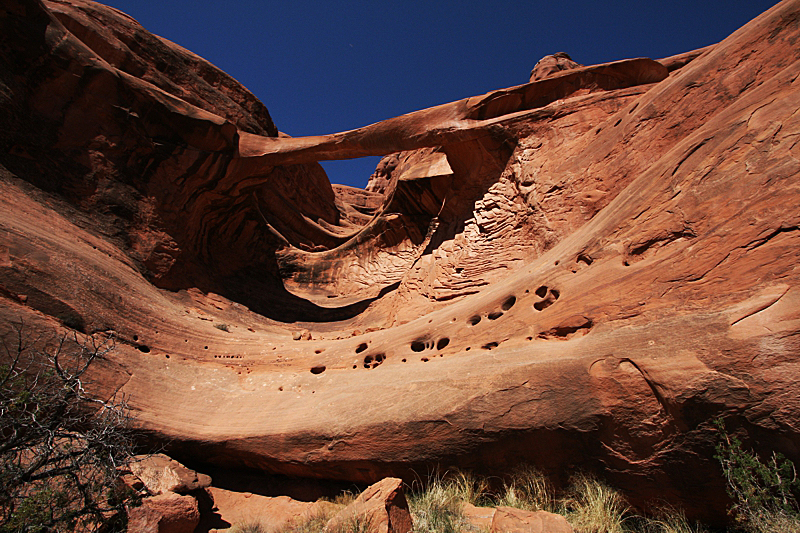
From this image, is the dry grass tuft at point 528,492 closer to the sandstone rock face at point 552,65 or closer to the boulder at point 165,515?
the boulder at point 165,515

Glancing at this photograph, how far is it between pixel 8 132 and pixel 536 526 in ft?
31.9

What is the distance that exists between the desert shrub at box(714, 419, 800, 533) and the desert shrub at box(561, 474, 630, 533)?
785 millimetres

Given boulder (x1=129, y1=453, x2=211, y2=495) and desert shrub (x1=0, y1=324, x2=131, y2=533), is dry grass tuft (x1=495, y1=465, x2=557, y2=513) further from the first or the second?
desert shrub (x1=0, y1=324, x2=131, y2=533)

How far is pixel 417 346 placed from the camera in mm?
5680

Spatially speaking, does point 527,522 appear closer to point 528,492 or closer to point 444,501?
point 528,492

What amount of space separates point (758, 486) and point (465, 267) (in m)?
6.49

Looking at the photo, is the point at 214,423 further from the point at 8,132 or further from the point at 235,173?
the point at 235,173

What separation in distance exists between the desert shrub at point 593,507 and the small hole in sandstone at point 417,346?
2358 mm

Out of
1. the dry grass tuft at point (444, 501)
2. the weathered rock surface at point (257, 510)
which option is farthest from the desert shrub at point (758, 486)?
the weathered rock surface at point (257, 510)

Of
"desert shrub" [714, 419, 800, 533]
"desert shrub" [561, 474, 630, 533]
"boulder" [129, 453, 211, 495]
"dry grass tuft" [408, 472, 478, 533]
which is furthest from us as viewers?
"boulder" [129, 453, 211, 495]

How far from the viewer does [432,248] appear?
36.0 feet

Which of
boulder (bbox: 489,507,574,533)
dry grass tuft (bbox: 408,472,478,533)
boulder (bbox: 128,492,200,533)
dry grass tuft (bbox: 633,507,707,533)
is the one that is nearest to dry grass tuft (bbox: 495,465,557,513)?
dry grass tuft (bbox: 408,472,478,533)

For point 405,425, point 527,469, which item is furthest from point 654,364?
point 405,425

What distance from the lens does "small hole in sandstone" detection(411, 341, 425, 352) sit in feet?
18.5
